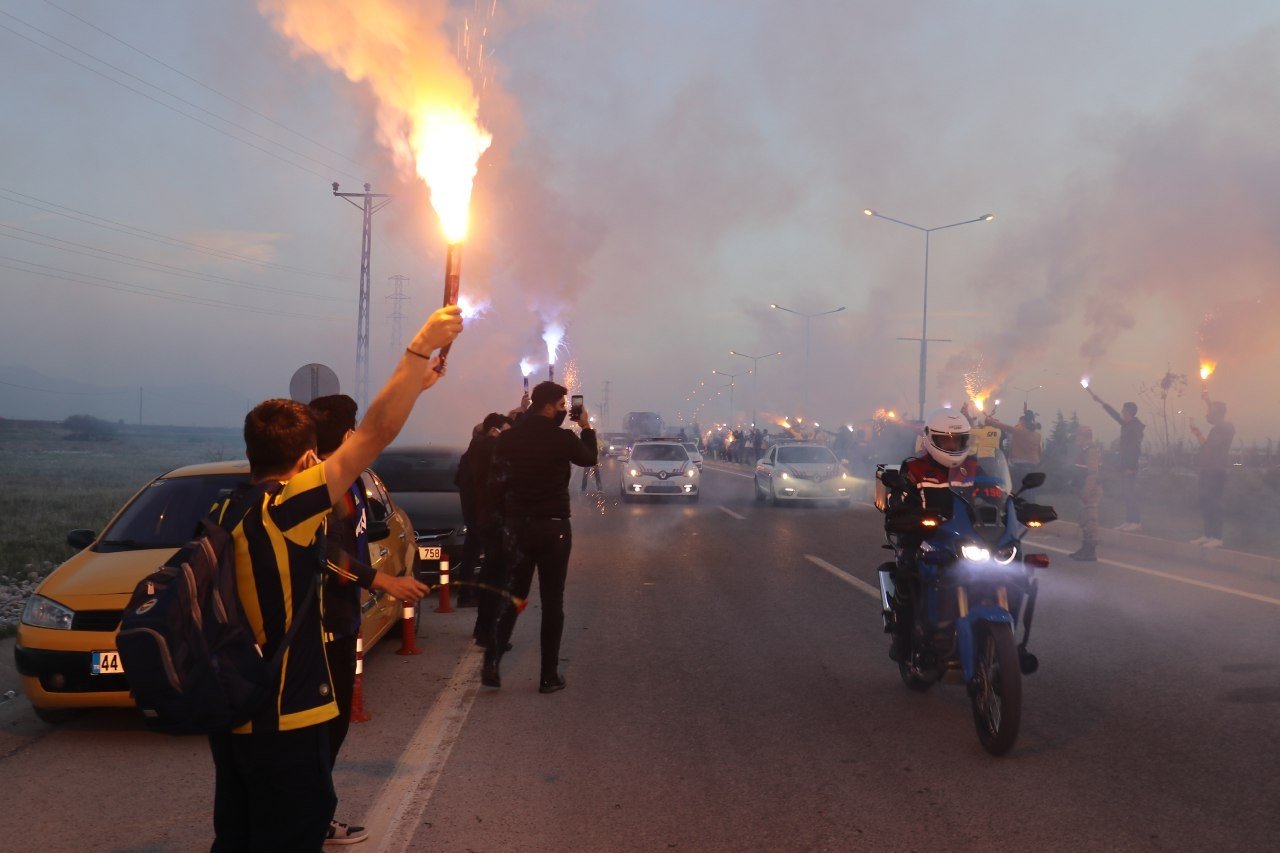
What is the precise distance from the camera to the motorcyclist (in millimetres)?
6398

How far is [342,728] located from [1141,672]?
591 centimetres

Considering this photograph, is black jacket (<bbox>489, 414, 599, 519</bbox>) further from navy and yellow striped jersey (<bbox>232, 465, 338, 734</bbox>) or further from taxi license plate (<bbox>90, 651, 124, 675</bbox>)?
navy and yellow striped jersey (<bbox>232, 465, 338, 734</bbox>)

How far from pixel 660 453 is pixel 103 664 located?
22184 mm

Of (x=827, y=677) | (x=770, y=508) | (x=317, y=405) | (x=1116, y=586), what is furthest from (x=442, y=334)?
(x=770, y=508)

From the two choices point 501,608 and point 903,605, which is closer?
point 903,605

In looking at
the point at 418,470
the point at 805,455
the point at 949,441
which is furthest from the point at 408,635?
the point at 805,455

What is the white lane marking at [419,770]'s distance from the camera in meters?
4.75

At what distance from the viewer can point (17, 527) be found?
2011 centimetres

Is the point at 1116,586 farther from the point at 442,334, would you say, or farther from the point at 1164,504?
the point at 1164,504

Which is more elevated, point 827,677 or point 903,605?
point 903,605

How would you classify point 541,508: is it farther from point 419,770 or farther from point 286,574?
point 286,574

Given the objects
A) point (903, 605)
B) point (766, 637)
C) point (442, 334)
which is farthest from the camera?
point (766, 637)

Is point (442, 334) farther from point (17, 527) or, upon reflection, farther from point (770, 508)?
point (770, 508)

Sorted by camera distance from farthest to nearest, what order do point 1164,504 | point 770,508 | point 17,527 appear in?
1. point 1164,504
2. point 770,508
3. point 17,527
